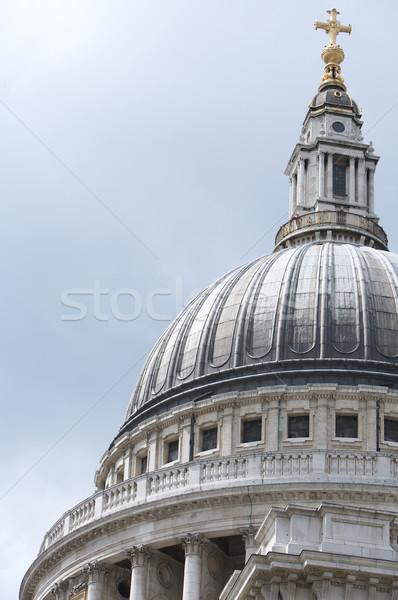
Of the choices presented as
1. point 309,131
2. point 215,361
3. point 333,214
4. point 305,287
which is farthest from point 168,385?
point 309,131

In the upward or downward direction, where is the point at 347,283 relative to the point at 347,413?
upward

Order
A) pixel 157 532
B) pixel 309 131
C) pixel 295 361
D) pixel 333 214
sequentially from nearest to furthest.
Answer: pixel 157 532, pixel 295 361, pixel 333 214, pixel 309 131

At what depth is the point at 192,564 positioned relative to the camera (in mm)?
53250

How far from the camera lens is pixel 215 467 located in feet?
179

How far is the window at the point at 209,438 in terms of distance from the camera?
2305 inches

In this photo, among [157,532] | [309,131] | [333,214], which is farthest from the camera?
[309,131]

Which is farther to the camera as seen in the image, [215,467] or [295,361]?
[295,361]

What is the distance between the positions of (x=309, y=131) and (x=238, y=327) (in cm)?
1778

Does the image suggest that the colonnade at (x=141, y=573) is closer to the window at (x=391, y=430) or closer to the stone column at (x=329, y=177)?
the window at (x=391, y=430)

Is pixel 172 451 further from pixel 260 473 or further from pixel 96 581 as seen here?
pixel 260 473

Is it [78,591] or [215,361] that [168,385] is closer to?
[215,361]

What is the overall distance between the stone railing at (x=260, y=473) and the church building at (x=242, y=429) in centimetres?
5

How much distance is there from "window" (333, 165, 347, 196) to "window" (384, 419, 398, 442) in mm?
18117

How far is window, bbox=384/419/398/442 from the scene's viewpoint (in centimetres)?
5709
